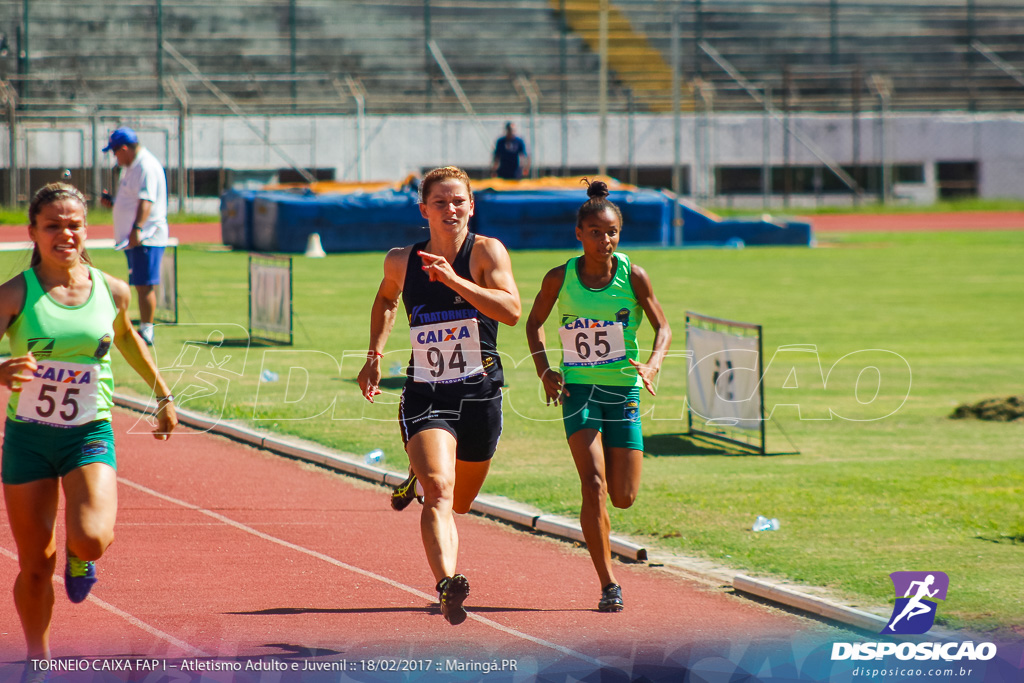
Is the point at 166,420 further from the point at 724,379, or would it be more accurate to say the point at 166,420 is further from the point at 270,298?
the point at 270,298

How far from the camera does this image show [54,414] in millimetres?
5254

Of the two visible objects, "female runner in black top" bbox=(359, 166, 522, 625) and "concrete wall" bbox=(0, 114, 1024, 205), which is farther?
"concrete wall" bbox=(0, 114, 1024, 205)

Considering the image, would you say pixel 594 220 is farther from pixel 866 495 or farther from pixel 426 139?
pixel 426 139

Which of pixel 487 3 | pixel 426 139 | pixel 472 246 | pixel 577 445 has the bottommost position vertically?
pixel 577 445

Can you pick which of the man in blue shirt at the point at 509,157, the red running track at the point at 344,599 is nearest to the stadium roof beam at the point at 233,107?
the man in blue shirt at the point at 509,157

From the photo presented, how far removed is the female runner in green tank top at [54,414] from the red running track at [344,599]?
44 centimetres

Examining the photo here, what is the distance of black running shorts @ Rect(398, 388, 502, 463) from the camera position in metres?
6.12

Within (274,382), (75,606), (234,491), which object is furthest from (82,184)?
(75,606)

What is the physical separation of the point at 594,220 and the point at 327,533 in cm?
271

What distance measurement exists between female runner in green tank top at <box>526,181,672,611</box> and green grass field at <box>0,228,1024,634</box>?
1223 mm

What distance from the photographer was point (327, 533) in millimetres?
8133

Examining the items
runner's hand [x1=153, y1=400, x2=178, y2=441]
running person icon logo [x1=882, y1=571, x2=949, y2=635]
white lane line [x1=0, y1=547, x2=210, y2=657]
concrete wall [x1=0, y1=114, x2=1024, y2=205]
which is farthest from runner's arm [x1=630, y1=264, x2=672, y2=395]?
concrete wall [x1=0, y1=114, x2=1024, y2=205]

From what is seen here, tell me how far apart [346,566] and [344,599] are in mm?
681

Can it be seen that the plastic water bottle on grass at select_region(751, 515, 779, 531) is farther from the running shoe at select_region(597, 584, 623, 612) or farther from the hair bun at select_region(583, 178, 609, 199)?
the hair bun at select_region(583, 178, 609, 199)
